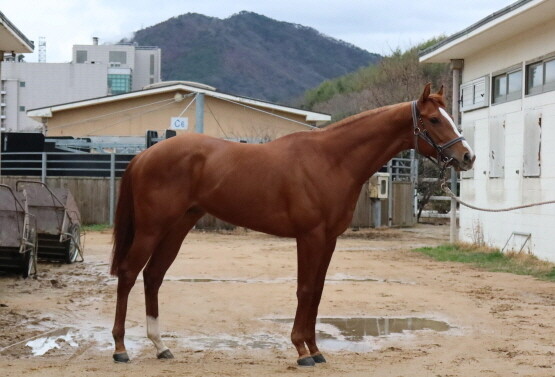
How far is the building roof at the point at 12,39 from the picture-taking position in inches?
526

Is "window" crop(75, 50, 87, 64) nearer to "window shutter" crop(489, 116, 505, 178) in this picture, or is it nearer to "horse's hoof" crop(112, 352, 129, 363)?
"window shutter" crop(489, 116, 505, 178)

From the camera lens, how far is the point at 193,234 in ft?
68.8

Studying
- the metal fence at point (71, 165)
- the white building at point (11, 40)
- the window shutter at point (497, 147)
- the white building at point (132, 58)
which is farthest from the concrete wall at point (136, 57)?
the window shutter at point (497, 147)

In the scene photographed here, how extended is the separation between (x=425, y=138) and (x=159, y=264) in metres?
2.41

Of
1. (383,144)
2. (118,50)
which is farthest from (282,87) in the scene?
(383,144)

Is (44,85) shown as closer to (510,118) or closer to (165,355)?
(510,118)

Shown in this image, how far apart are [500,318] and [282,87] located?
105839mm

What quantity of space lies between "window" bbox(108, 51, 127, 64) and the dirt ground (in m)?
73.7

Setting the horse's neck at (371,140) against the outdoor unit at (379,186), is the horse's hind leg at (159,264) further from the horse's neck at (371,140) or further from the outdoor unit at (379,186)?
the outdoor unit at (379,186)

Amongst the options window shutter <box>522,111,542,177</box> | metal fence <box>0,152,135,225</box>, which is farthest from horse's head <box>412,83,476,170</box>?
metal fence <box>0,152,135,225</box>

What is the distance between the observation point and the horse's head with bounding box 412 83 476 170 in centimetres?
652

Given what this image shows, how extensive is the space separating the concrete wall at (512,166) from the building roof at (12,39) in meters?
8.79

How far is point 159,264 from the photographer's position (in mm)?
6906

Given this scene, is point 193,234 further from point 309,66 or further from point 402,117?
point 309,66
